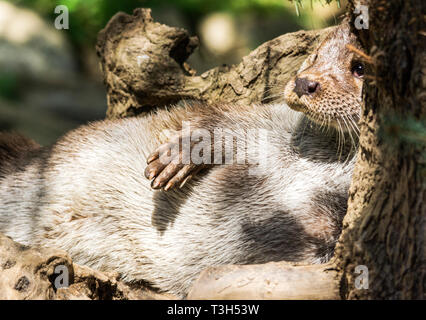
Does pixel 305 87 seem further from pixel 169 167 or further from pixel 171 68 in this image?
pixel 171 68

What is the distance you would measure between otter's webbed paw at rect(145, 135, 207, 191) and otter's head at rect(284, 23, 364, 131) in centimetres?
66

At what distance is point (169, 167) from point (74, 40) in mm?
6058

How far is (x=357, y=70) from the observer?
2756 millimetres

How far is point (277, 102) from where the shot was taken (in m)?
3.73

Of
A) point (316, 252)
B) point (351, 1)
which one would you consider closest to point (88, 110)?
point (316, 252)

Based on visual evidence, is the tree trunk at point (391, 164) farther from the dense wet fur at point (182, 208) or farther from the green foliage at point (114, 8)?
the green foliage at point (114, 8)

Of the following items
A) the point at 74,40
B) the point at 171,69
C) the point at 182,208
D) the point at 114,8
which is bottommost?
the point at 182,208

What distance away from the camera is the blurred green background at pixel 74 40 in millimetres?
7500

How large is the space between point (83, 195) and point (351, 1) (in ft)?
6.31

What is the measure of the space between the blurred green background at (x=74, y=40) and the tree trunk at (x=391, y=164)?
526 centimetres

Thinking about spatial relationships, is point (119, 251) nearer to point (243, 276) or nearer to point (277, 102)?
point (243, 276)

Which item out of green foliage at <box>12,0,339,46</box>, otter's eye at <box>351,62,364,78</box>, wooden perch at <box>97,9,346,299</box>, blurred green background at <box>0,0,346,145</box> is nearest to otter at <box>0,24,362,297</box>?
otter's eye at <box>351,62,364,78</box>

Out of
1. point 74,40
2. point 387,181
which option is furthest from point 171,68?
point 74,40

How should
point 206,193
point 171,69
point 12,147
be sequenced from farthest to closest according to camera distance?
point 171,69, point 12,147, point 206,193
